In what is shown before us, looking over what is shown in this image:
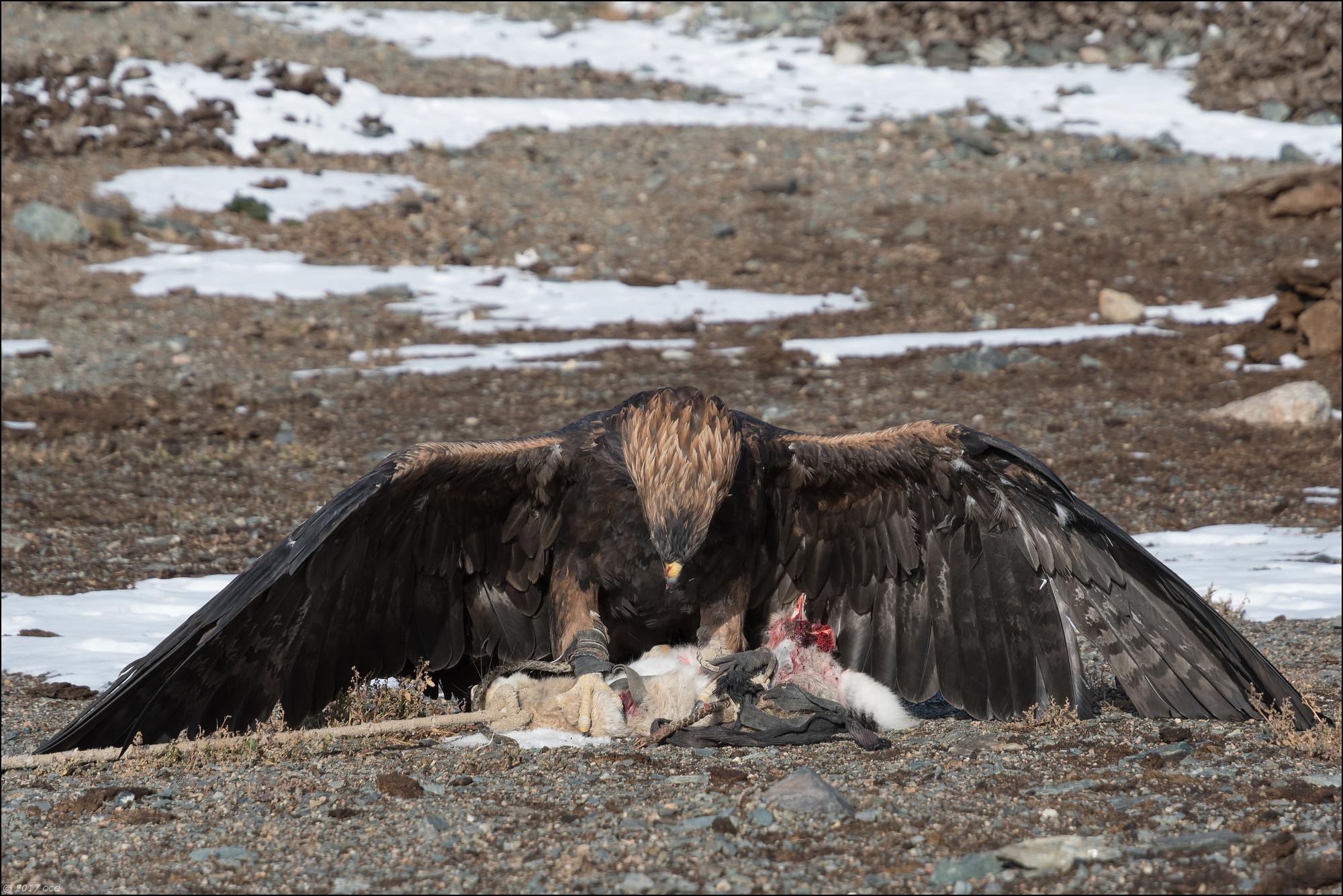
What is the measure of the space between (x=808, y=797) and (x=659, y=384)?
10.9 metres

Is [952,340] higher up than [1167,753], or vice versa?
[1167,753]

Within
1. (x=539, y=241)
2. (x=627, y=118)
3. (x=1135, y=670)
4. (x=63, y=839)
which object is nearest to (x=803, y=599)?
(x=1135, y=670)

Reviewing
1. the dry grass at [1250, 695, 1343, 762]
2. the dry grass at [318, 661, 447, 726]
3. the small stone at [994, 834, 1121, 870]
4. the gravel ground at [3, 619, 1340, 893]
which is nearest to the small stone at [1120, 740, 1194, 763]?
the gravel ground at [3, 619, 1340, 893]

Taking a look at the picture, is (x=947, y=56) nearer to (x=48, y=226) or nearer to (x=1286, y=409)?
(x=1286, y=409)

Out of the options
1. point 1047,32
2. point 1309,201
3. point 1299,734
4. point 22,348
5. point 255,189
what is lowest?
point 22,348

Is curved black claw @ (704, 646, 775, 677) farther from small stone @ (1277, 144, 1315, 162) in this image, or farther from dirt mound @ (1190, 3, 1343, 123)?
dirt mound @ (1190, 3, 1343, 123)

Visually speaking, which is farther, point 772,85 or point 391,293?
point 772,85

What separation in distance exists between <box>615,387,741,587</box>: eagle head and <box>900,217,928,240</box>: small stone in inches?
604

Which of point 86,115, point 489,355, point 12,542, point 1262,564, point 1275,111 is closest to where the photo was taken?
point 1262,564

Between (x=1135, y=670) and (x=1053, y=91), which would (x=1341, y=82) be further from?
(x=1135, y=670)

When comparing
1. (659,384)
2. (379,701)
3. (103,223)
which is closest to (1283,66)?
(659,384)

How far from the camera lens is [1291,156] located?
23359 millimetres

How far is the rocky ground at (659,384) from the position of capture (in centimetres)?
443

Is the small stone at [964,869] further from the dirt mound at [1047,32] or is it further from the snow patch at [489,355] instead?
the dirt mound at [1047,32]
